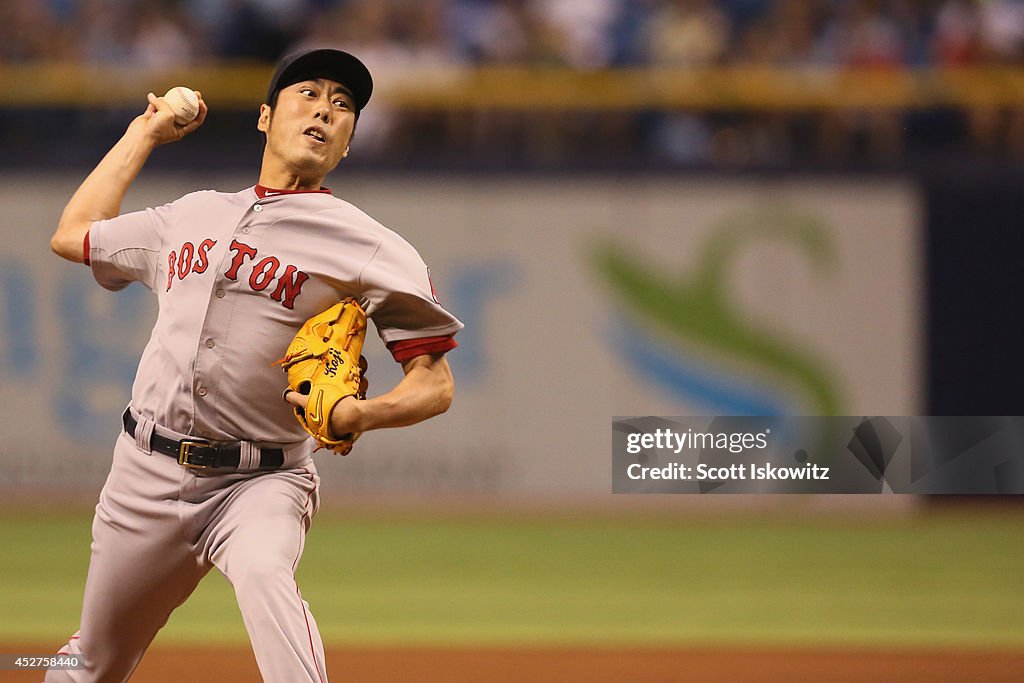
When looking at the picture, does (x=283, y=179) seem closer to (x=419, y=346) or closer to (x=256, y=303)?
(x=256, y=303)

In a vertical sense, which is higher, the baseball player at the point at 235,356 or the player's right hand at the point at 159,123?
the player's right hand at the point at 159,123

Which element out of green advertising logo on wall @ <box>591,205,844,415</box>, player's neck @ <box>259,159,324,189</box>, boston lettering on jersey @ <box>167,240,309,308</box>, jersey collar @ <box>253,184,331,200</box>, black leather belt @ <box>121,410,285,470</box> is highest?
green advertising logo on wall @ <box>591,205,844,415</box>

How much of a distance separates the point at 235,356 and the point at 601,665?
2.62m

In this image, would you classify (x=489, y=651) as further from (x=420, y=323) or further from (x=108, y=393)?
(x=108, y=393)

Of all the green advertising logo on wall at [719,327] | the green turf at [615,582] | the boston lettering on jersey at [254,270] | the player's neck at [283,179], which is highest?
the green advertising logo on wall at [719,327]

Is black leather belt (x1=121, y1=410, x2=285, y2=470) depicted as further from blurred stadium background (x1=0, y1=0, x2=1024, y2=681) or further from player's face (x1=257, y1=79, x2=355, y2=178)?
blurred stadium background (x1=0, y1=0, x2=1024, y2=681)

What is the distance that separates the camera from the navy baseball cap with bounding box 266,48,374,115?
357cm

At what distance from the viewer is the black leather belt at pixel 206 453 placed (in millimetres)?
3393

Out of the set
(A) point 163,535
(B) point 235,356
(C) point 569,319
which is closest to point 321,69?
(B) point 235,356

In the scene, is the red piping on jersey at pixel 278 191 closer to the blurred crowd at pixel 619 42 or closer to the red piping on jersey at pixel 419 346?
the red piping on jersey at pixel 419 346

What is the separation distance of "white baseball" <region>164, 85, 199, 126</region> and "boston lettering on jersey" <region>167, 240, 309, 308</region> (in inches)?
18.7

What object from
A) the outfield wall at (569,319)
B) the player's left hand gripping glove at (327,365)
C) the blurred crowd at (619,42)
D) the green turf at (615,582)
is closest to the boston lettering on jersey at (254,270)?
the player's left hand gripping glove at (327,365)

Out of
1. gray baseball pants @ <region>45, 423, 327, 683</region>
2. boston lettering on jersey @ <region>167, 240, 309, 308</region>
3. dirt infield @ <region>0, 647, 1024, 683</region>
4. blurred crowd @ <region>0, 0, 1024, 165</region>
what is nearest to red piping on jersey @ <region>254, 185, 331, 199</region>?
boston lettering on jersey @ <region>167, 240, 309, 308</region>

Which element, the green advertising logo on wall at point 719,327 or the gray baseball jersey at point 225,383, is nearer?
the gray baseball jersey at point 225,383
